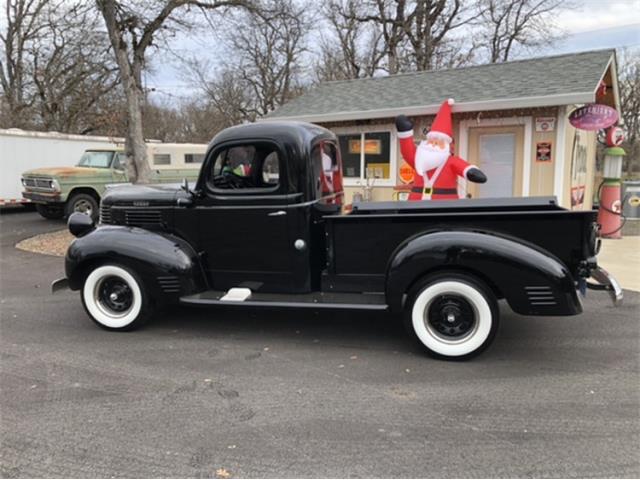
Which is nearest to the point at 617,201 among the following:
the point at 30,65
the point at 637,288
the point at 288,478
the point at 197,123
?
the point at 637,288

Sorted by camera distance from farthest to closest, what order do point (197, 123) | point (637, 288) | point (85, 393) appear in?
1. point (197, 123)
2. point (637, 288)
3. point (85, 393)

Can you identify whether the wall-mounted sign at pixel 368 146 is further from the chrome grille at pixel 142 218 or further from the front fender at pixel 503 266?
the front fender at pixel 503 266

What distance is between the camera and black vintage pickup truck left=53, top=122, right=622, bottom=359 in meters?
4.09

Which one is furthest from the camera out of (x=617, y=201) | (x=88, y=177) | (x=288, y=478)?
(x=88, y=177)

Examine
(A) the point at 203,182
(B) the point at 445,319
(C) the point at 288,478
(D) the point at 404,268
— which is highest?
(A) the point at 203,182

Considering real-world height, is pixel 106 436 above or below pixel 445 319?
below

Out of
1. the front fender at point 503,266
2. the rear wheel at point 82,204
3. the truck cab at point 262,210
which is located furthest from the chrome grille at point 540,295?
the rear wheel at point 82,204

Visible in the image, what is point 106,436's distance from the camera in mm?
3174

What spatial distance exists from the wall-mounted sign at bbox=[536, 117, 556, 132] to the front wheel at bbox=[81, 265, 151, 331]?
7.84 metres

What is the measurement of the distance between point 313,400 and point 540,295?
1.92 metres

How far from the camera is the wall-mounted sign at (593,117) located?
9.09 m

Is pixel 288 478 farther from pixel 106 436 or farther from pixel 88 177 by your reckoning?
pixel 88 177

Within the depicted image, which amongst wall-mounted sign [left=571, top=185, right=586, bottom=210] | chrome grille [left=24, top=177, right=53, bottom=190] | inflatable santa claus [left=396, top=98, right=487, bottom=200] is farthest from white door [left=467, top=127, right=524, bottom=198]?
chrome grille [left=24, top=177, right=53, bottom=190]

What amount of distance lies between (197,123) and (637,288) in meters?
37.3
